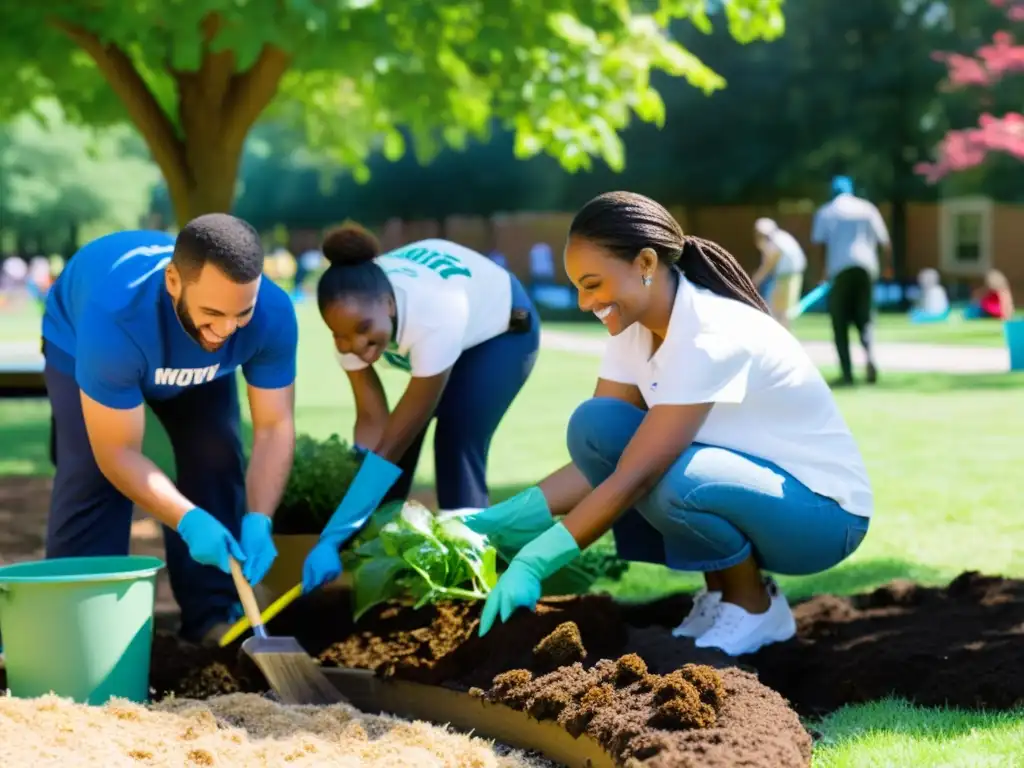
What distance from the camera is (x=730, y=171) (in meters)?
30.1

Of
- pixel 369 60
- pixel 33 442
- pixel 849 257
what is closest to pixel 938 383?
pixel 849 257

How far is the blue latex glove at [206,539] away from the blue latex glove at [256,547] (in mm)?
60

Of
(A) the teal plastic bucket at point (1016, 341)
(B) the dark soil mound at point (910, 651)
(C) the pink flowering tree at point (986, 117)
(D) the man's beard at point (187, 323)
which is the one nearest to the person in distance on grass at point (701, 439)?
(B) the dark soil mound at point (910, 651)

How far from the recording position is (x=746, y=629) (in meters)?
3.58

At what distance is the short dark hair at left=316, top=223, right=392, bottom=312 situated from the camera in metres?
4.02

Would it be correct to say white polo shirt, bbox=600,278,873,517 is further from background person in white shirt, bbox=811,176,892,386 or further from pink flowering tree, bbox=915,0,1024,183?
pink flowering tree, bbox=915,0,1024,183

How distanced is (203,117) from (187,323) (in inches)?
252

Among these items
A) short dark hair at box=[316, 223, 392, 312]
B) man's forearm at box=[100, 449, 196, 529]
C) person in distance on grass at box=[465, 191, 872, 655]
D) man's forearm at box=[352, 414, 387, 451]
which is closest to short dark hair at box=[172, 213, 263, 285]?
man's forearm at box=[100, 449, 196, 529]

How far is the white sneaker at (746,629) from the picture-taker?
354cm

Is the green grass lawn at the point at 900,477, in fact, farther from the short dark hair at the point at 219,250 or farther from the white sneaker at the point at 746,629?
the short dark hair at the point at 219,250

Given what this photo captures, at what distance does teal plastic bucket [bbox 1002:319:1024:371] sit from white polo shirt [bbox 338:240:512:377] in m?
9.47

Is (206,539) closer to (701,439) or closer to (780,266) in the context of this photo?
(701,439)

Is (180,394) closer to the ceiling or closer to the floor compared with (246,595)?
closer to the ceiling

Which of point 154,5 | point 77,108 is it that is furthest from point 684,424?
point 77,108
